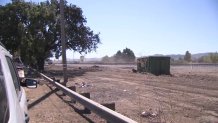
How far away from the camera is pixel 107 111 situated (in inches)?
285

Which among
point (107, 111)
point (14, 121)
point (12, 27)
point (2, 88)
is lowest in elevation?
point (107, 111)

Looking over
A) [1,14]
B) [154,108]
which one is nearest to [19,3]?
[1,14]

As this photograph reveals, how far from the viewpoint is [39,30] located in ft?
164

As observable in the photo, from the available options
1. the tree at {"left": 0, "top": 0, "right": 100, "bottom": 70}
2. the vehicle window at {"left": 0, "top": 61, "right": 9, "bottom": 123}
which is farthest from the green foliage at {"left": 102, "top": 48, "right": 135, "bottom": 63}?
the vehicle window at {"left": 0, "top": 61, "right": 9, "bottom": 123}

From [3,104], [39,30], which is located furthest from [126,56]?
[3,104]

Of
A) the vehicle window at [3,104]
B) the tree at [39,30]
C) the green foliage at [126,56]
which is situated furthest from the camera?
the green foliage at [126,56]

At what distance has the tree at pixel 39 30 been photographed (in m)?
49.7

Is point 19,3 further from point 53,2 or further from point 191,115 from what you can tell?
point 191,115

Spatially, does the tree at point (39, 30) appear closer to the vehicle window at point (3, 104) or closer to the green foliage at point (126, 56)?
the vehicle window at point (3, 104)

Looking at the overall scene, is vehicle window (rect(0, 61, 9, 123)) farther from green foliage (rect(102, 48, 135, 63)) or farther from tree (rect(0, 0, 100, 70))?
green foliage (rect(102, 48, 135, 63))

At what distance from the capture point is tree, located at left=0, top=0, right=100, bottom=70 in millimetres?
49719

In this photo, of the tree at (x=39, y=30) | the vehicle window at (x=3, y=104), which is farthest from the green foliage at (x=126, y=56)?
the vehicle window at (x=3, y=104)

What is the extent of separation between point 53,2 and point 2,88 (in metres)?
55.1

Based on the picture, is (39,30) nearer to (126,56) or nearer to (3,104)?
(3,104)
